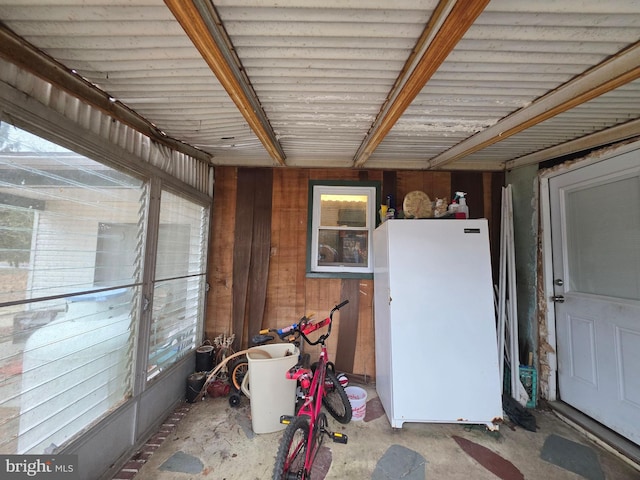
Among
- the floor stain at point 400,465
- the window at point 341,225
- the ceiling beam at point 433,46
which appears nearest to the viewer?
the ceiling beam at point 433,46

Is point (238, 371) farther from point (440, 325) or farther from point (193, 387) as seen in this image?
point (440, 325)

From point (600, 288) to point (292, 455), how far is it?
2.65 meters

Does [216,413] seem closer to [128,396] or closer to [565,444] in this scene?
[128,396]

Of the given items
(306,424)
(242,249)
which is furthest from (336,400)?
(242,249)

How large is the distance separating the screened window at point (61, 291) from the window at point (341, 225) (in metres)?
1.64

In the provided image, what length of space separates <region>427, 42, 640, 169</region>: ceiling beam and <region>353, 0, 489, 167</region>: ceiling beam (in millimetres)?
842

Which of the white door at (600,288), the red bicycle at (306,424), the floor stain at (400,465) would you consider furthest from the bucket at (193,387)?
the white door at (600,288)

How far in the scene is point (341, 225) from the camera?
2.83 m

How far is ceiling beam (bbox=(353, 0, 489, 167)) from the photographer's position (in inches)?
35.4

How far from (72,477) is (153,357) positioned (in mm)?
735

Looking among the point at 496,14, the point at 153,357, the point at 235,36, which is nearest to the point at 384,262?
the point at 496,14

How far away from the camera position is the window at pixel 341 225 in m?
2.78

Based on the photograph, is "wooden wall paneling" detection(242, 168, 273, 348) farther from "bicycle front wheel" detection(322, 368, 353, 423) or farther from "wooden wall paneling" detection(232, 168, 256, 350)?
"bicycle front wheel" detection(322, 368, 353, 423)

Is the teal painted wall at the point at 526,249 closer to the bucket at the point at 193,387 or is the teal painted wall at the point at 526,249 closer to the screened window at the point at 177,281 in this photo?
the bucket at the point at 193,387
